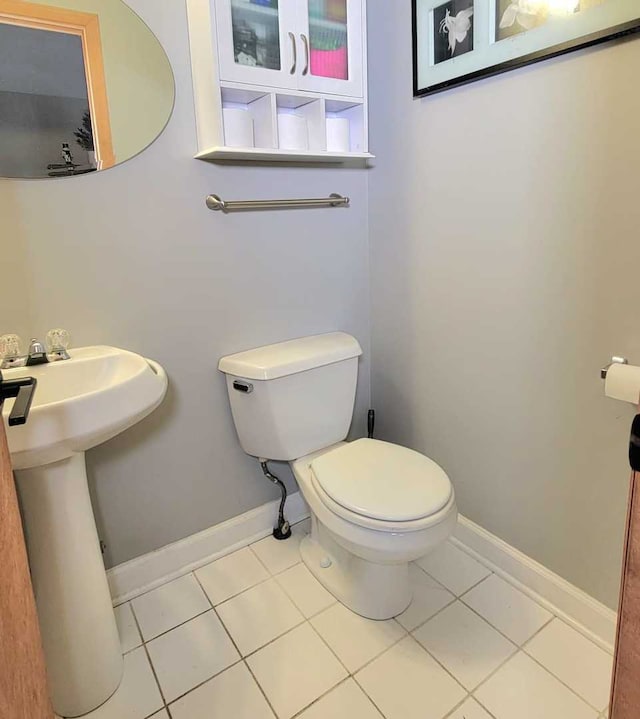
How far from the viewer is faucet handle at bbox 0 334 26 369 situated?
1.25 metres

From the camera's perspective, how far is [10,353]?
127 centimetres

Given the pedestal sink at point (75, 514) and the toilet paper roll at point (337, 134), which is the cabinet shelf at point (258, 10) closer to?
the toilet paper roll at point (337, 134)

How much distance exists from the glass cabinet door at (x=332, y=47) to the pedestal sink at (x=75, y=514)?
3.30 ft

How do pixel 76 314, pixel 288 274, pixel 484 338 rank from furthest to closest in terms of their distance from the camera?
pixel 288 274 < pixel 484 338 < pixel 76 314

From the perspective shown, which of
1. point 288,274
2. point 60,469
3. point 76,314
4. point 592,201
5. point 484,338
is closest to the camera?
point 60,469

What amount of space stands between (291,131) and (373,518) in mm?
1166

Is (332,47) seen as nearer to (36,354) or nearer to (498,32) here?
(498,32)

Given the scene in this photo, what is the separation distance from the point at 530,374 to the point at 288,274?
0.85 m

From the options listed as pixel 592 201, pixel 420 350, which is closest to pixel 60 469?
pixel 420 350

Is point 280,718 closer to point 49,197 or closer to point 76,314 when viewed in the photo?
point 76,314

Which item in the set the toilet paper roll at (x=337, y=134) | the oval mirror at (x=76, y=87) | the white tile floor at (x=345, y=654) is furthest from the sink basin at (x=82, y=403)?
the toilet paper roll at (x=337, y=134)

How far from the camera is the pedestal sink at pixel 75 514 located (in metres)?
1.04

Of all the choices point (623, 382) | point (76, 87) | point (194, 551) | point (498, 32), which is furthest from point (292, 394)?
point (498, 32)

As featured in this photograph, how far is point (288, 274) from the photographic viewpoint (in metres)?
1.77
